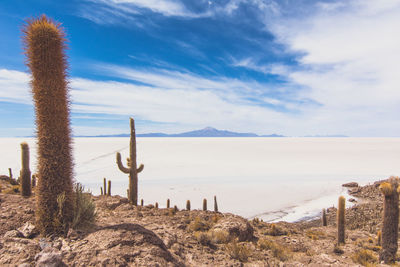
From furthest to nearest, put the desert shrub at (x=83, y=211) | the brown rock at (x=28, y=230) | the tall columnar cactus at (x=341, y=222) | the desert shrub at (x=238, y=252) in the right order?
the tall columnar cactus at (x=341, y=222), the desert shrub at (x=238, y=252), the desert shrub at (x=83, y=211), the brown rock at (x=28, y=230)

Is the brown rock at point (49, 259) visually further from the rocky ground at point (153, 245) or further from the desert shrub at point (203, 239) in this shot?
the desert shrub at point (203, 239)

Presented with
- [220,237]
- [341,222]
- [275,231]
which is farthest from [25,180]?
[341,222]

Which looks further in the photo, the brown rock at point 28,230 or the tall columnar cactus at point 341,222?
the tall columnar cactus at point 341,222

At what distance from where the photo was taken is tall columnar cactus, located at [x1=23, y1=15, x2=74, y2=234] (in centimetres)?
515

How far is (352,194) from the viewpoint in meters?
22.9

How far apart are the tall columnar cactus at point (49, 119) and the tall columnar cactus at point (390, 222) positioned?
9.72 m

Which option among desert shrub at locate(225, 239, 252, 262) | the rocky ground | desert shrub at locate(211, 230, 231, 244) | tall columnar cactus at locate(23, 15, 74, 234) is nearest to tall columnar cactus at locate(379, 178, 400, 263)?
the rocky ground

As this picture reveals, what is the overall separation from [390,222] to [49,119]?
10.8 m

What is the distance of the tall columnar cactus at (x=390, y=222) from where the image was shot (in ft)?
25.2

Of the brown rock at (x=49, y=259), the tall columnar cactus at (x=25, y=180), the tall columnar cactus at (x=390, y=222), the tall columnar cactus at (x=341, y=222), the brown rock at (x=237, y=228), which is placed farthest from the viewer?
the tall columnar cactus at (x=25, y=180)

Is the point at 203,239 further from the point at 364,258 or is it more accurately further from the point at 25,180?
the point at 25,180

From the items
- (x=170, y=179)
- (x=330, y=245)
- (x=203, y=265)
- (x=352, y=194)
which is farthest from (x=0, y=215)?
(x=352, y=194)

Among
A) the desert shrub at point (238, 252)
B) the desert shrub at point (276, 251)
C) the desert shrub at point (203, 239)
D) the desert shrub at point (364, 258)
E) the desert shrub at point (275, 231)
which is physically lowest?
the desert shrub at point (275, 231)

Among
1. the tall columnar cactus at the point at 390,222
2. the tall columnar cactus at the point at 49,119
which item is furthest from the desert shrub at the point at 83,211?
the tall columnar cactus at the point at 390,222
